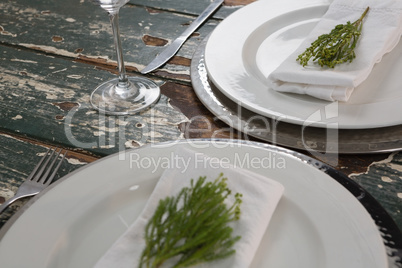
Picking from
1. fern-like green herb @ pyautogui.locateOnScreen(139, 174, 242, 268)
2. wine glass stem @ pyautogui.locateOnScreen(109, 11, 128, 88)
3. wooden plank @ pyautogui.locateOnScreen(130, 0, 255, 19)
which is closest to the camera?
fern-like green herb @ pyautogui.locateOnScreen(139, 174, 242, 268)

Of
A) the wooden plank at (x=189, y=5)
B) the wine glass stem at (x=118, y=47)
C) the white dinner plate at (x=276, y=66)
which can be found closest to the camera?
the white dinner plate at (x=276, y=66)

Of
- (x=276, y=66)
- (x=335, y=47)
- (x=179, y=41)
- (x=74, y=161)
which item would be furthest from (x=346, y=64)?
(x=74, y=161)

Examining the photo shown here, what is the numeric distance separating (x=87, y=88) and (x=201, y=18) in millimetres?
372

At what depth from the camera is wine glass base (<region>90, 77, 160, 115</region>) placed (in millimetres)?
1030

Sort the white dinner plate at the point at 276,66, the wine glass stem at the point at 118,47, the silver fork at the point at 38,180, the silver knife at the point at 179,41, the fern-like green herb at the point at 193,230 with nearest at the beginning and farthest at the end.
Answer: the fern-like green herb at the point at 193,230 < the silver fork at the point at 38,180 < the white dinner plate at the point at 276,66 < the wine glass stem at the point at 118,47 < the silver knife at the point at 179,41

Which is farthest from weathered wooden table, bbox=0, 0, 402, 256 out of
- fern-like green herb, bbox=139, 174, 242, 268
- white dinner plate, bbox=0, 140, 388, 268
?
fern-like green herb, bbox=139, 174, 242, 268

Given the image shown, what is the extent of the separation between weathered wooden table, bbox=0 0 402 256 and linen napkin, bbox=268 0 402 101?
0.13m

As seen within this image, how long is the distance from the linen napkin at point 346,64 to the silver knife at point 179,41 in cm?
30

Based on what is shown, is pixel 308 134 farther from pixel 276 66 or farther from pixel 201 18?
pixel 201 18

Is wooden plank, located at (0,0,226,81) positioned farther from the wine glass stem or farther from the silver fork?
the silver fork

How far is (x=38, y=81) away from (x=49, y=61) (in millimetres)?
87

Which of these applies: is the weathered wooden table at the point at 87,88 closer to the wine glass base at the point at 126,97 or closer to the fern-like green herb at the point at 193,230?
the wine glass base at the point at 126,97

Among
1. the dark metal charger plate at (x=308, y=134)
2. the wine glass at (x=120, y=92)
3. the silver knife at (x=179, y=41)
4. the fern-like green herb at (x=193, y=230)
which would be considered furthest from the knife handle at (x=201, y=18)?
the fern-like green herb at (x=193, y=230)

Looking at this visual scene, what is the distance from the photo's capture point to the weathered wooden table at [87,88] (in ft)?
2.85
